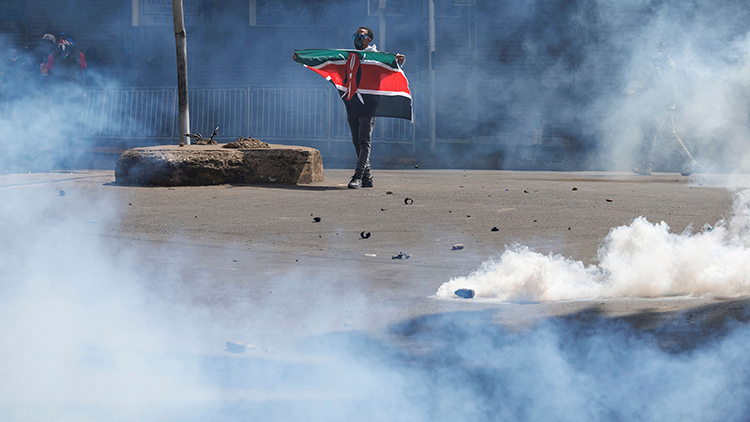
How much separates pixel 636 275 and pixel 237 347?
142 centimetres

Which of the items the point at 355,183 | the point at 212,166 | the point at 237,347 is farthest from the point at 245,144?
the point at 237,347

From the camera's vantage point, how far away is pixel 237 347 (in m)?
2.23

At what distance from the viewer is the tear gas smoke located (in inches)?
110

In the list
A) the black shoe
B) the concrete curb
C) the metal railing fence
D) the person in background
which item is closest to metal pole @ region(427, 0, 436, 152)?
the metal railing fence

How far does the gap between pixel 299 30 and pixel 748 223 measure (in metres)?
12.6

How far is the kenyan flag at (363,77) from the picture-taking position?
6992 mm

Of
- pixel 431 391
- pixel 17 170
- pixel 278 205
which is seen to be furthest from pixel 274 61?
pixel 431 391

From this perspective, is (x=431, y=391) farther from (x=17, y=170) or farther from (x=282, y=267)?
(x=17, y=170)

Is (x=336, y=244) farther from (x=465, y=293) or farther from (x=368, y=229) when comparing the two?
(x=465, y=293)

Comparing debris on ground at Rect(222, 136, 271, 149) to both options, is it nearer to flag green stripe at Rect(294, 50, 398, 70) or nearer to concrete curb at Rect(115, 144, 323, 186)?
concrete curb at Rect(115, 144, 323, 186)

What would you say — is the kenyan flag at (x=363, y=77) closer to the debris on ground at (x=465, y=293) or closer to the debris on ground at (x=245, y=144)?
the debris on ground at (x=245, y=144)

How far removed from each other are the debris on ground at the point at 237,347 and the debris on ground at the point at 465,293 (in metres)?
0.88

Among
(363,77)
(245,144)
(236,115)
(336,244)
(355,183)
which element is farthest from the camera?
(236,115)

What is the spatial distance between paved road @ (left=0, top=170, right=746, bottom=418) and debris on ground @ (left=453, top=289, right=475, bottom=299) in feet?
0.20
